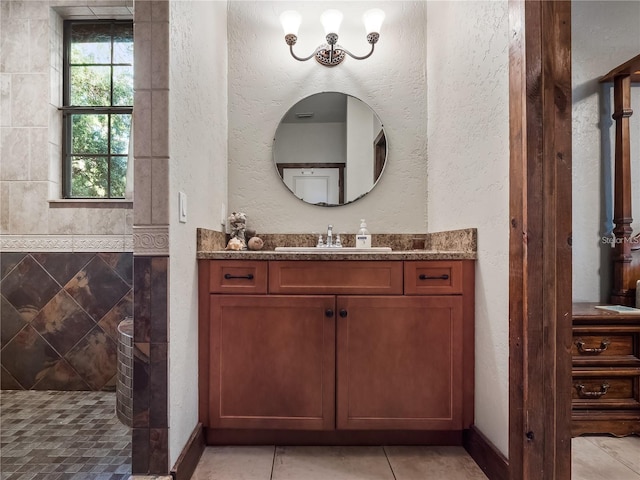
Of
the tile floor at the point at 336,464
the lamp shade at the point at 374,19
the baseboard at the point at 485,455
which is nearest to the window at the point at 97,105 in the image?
the lamp shade at the point at 374,19

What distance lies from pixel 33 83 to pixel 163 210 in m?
1.92

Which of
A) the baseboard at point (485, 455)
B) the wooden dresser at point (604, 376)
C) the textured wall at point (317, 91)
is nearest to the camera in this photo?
the baseboard at point (485, 455)

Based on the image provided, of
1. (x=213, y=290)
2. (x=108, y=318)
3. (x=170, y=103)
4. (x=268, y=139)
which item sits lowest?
(x=108, y=318)

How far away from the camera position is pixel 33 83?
90.0 inches

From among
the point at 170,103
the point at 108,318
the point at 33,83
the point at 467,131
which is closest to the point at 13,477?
the point at 108,318

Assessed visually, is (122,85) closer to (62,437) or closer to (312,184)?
(312,184)

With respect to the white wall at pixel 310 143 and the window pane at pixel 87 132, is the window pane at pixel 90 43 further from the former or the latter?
the white wall at pixel 310 143

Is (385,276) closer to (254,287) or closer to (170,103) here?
(254,287)

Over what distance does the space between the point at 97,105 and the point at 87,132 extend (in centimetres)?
20

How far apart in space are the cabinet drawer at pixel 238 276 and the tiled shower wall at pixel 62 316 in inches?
38.3

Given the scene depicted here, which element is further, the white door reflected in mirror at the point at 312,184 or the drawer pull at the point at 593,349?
the white door reflected in mirror at the point at 312,184

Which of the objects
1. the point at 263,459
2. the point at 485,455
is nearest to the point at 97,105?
the point at 263,459

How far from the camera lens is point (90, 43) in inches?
96.1

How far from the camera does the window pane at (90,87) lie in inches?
95.7
